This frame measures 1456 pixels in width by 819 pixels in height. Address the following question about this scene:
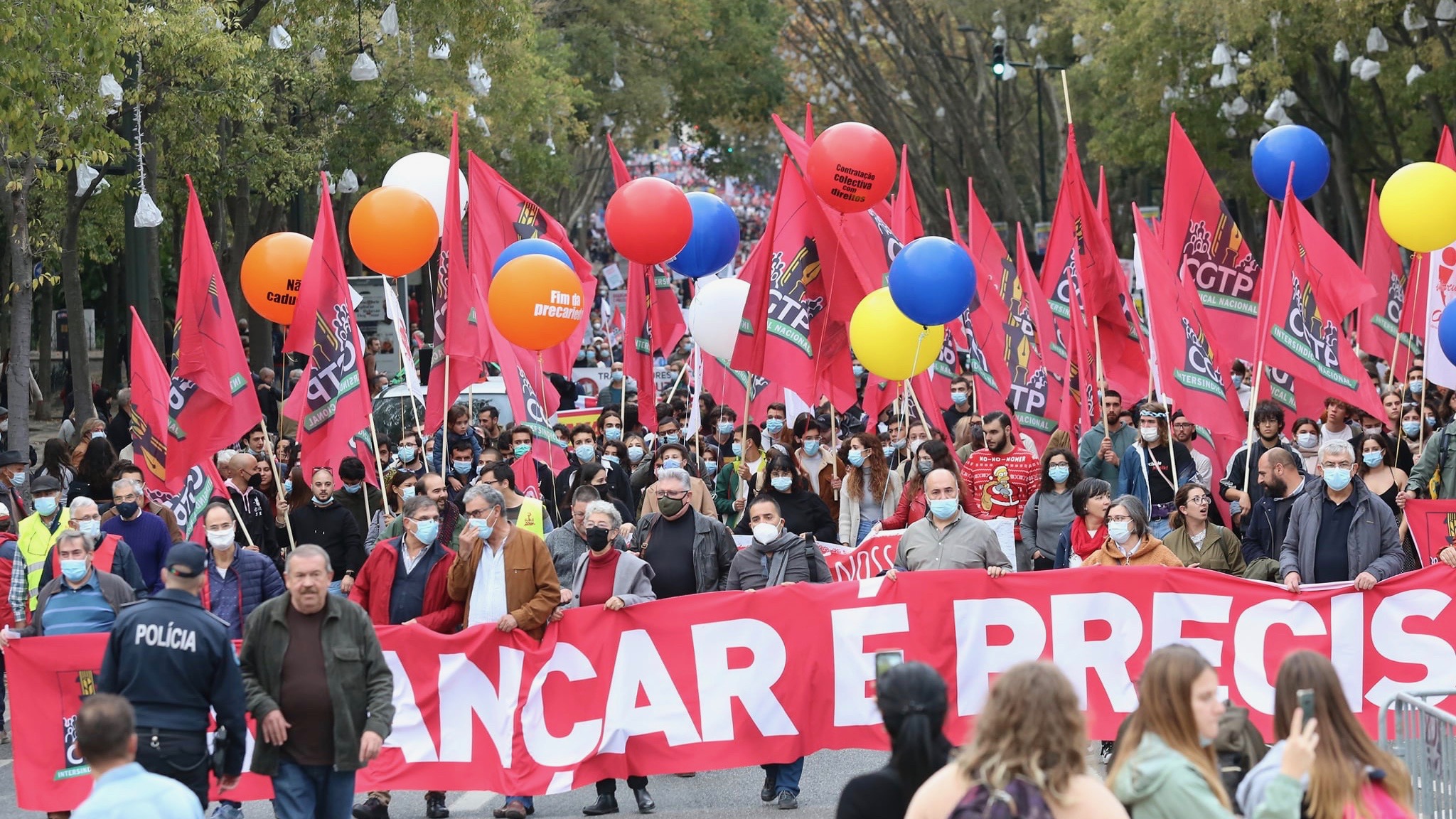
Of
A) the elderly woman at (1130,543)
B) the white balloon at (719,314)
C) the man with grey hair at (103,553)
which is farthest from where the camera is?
the white balloon at (719,314)

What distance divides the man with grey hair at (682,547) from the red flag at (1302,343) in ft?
16.8

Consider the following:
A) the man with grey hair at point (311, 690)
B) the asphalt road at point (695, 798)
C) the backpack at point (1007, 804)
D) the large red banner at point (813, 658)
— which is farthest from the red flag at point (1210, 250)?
the backpack at point (1007, 804)

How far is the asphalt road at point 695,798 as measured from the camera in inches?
356

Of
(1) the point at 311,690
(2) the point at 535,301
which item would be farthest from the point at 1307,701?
(2) the point at 535,301

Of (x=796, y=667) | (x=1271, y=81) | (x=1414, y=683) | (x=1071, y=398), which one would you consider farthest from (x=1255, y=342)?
(x=1271, y=81)

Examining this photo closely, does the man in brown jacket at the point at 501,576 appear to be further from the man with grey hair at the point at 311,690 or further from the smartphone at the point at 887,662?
the smartphone at the point at 887,662

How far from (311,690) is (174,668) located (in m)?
0.54

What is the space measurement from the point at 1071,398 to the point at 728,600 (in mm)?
6157

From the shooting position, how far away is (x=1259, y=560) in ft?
32.6

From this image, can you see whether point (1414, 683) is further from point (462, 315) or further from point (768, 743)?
point (462, 315)

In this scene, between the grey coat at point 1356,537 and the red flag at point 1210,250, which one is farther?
the red flag at point 1210,250

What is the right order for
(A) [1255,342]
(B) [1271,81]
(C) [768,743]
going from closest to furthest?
1. (C) [768,743]
2. (A) [1255,342]
3. (B) [1271,81]

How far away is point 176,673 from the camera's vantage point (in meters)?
7.17

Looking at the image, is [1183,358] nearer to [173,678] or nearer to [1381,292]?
[1381,292]
